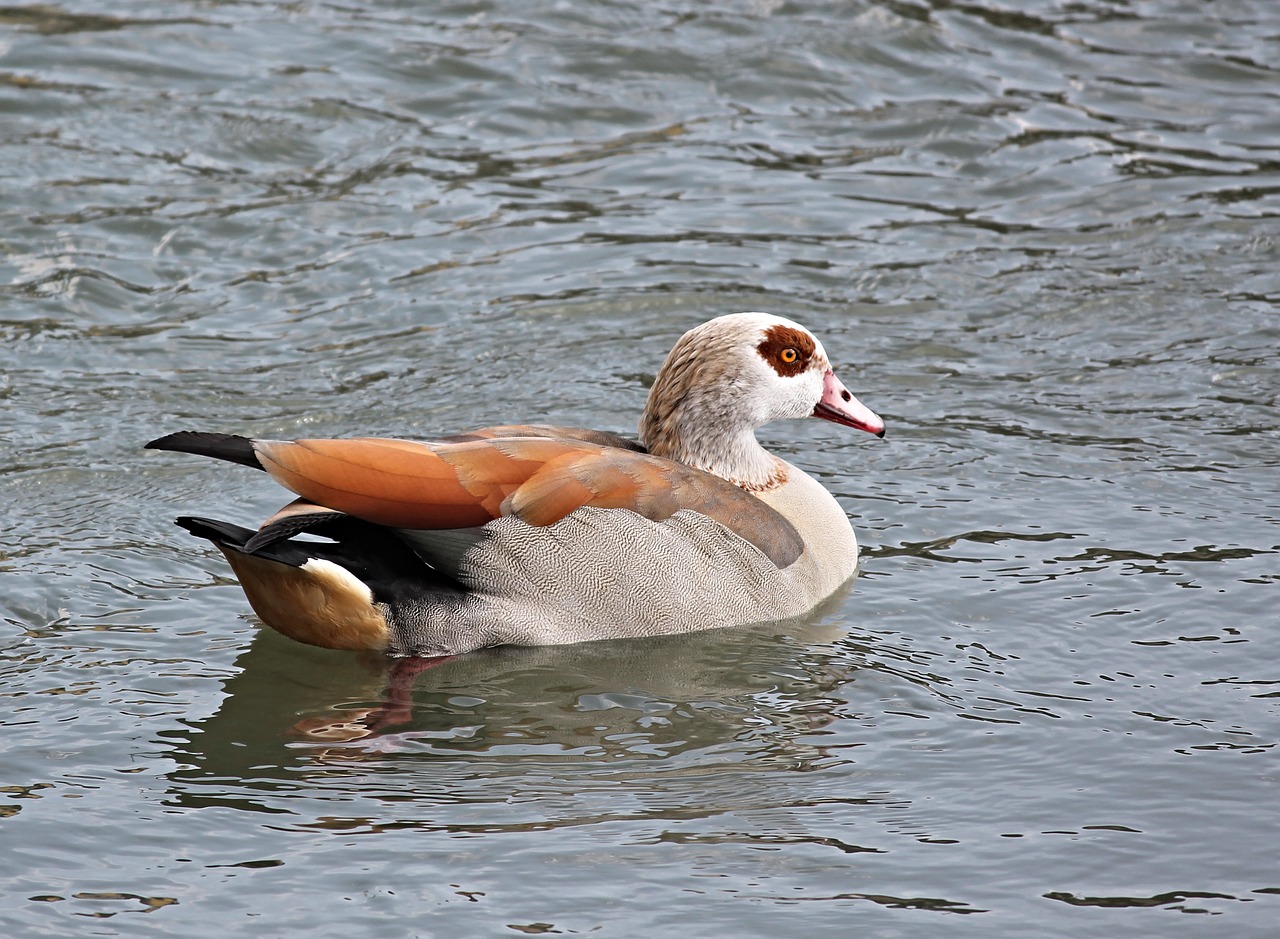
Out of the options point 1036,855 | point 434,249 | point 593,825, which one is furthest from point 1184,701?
point 434,249

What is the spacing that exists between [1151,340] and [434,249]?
15.1 ft

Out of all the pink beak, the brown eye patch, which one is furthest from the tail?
the pink beak

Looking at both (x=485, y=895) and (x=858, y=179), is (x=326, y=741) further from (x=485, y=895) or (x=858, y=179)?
(x=858, y=179)

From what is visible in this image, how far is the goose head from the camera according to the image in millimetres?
7797

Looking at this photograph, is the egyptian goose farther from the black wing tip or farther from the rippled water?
the rippled water

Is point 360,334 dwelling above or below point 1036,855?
above

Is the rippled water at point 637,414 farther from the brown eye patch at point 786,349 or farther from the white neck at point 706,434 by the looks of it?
the brown eye patch at point 786,349

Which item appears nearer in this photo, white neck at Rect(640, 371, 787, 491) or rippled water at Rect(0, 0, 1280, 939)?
rippled water at Rect(0, 0, 1280, 939)

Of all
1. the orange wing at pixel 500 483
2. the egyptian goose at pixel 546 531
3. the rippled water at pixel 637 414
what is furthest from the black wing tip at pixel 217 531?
the rippled water at pixel 637 414

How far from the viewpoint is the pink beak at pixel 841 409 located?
8062 mm

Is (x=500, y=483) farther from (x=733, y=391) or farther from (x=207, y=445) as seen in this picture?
(x=733, y=391)

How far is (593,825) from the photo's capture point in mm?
5793

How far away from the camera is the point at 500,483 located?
6.96 m

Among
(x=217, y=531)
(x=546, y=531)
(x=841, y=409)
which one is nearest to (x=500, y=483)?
(x=546, y=531)
